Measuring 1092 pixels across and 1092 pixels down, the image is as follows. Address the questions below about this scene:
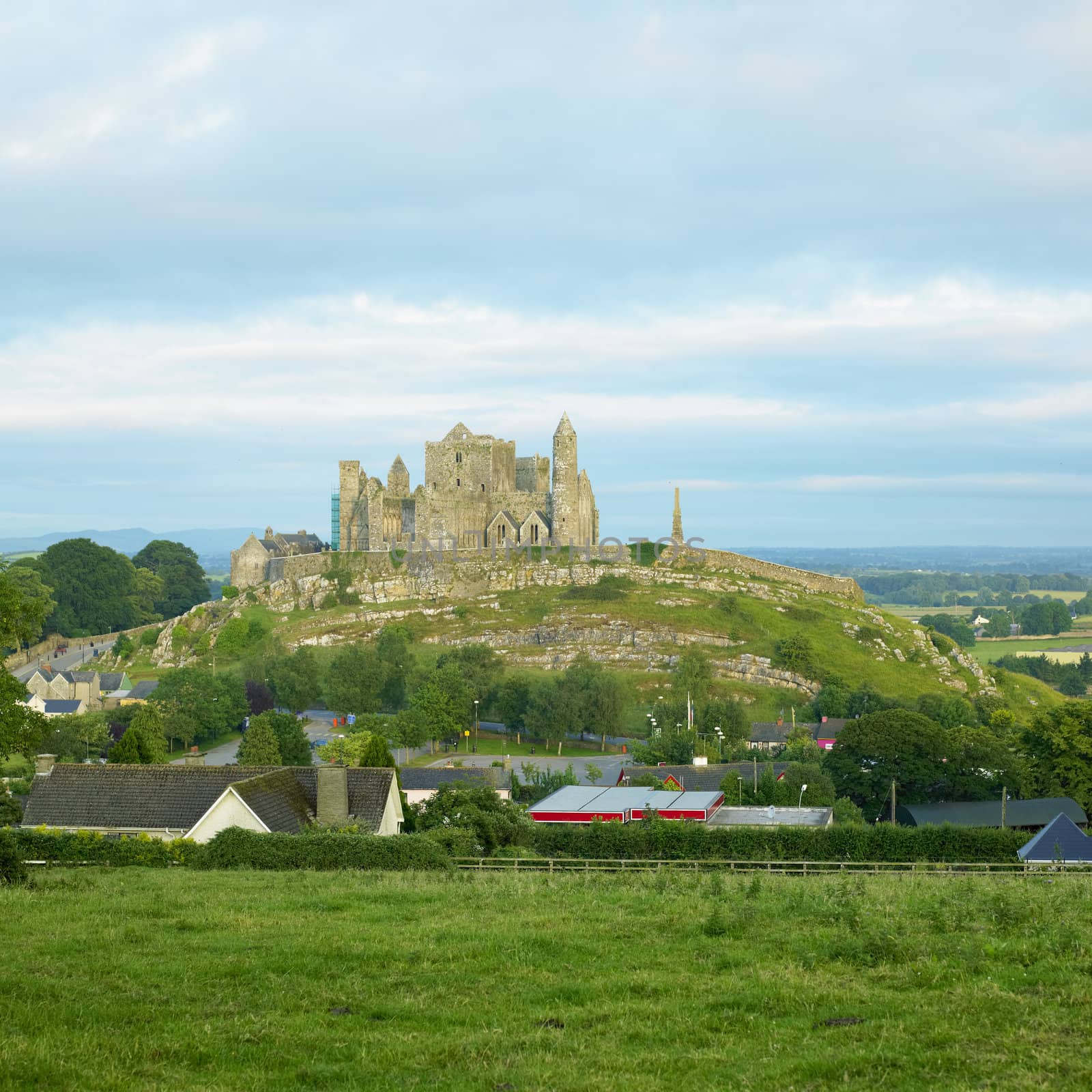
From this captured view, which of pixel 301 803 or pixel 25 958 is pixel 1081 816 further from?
pixel 25 958

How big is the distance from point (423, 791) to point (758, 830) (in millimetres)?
19833

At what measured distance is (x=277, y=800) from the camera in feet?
92.8

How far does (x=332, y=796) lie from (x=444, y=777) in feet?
68.4

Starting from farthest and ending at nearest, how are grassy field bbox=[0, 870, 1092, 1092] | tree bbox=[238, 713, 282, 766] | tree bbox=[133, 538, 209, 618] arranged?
tree bbox=[133, 538, 209, 618] < tree bbox=[238, 713, 282, 766] < grassy field bbox=[0, 870, 1092, 1092]

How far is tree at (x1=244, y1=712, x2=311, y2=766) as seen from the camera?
5534 cm

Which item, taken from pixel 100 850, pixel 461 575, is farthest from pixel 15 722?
pixel 461 575

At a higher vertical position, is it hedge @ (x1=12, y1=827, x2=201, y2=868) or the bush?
the bush

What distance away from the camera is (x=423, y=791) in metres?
47.8

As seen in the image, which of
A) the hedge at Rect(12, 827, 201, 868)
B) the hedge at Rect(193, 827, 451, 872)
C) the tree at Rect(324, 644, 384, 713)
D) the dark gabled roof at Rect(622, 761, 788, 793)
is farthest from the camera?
the tree at Rect(324, 644, 384, 713)

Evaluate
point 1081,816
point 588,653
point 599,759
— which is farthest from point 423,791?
point 588,653

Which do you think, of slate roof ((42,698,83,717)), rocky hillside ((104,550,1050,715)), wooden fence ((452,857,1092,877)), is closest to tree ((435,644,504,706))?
rocky hillside ((104,550,1050,715))

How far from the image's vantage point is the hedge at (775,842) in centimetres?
3034

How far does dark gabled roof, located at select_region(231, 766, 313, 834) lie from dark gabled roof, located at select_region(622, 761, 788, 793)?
21656mm

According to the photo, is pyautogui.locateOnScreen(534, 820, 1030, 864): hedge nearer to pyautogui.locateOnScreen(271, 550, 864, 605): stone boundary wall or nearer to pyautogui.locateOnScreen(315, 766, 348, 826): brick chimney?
pyautogui.locateOnScreen(315, 766, 348, 826): brick chimney
